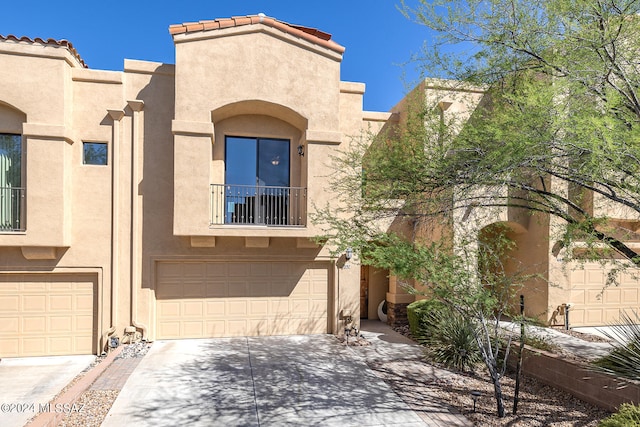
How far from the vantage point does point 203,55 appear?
8.93m

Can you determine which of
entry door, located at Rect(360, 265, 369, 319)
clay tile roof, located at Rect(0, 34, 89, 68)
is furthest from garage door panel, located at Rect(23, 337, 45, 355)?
entry door, located at Rect(360, 265, 369, 319)

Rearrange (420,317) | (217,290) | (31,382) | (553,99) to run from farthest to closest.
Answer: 1. (217,290)
2. (420,317)
3. (31,382)
4. (553,99)

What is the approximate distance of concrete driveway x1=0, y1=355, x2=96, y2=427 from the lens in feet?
18.9

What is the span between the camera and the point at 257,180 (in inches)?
391

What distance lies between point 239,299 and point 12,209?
6287 mm

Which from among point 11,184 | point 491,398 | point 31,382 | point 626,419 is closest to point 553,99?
point 626,419

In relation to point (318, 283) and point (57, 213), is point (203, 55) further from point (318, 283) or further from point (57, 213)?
point (318, 283)

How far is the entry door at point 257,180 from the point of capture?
969cm

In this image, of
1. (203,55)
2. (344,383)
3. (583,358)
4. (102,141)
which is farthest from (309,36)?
(583,358)

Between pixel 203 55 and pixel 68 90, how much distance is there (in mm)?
3654

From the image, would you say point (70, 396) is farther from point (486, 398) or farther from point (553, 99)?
point (553, 99)

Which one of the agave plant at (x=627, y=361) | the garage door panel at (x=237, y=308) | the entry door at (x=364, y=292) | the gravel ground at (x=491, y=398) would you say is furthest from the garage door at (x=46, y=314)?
the agave plant at (x=627, y=361)

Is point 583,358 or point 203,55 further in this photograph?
point 203,55

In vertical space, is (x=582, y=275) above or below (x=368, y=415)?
above
